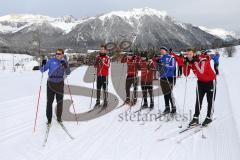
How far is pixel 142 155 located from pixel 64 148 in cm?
166

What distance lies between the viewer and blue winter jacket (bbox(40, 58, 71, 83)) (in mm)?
8602

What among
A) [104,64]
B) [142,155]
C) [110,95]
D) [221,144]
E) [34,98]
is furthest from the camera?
[110,95]

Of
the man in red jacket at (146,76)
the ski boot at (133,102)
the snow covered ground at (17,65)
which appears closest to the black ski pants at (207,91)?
the man in red jacket at (146,76)

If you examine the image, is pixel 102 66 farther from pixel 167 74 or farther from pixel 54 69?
pixel 54 69

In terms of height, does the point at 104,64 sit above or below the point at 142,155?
above

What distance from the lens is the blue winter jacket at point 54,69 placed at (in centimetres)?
860

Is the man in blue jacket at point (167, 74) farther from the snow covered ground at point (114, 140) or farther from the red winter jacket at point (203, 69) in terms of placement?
the red winter jacket at point (203, 69)

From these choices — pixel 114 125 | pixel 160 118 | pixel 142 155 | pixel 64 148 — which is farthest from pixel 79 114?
pixel 142 155

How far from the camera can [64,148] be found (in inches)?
277

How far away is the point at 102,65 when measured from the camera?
443 inches

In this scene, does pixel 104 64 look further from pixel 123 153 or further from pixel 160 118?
pixel 123 153

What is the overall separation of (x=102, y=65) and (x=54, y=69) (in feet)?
9.41

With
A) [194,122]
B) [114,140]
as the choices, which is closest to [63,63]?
[114,140]

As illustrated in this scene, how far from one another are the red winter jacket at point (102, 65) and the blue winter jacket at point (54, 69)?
258 centimetres
